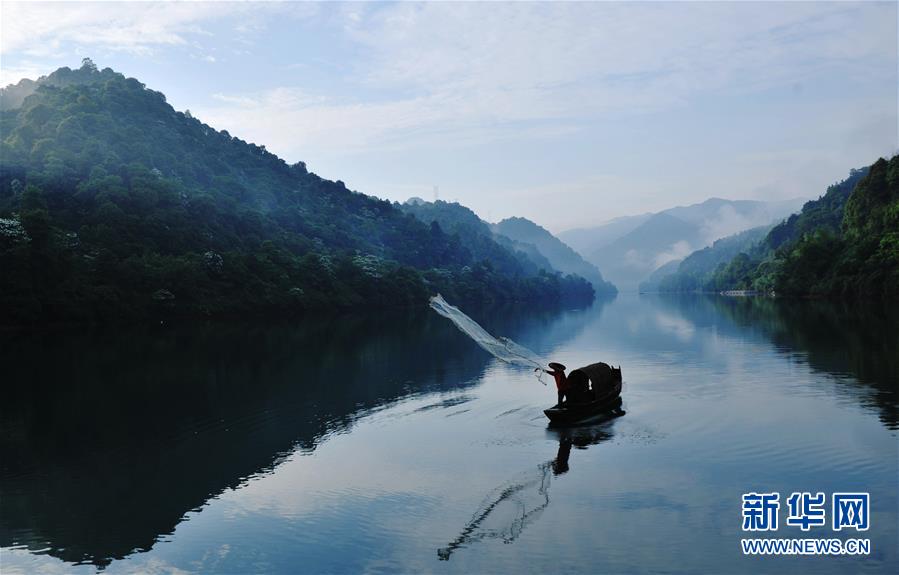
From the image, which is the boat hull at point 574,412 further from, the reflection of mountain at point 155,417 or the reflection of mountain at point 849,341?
the reflection of mountain at point 849,341

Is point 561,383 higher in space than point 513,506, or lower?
higher

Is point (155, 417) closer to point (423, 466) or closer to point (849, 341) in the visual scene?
point (423, 466)

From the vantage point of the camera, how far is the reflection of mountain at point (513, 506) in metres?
17.8

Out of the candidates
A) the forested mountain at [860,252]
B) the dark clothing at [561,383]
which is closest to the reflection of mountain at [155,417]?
the dark clothing at [561,383]

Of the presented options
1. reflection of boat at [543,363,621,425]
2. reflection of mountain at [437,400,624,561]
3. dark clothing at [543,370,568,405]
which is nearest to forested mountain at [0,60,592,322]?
dark clothing at [543,370,568,405]

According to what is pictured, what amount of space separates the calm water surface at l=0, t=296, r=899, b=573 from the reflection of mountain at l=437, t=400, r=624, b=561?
89mm

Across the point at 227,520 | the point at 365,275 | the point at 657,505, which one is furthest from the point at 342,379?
the point at 365,275

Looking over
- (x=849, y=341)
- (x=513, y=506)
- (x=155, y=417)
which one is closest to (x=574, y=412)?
(x=513, y=506)

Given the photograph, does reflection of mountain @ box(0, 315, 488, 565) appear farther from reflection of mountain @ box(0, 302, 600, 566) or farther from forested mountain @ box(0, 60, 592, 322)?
forested mountain @ box(0, 60, 592, 322)

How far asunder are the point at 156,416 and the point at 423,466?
17.1m

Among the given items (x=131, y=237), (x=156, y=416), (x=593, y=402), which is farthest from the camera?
(x=131, y=237)

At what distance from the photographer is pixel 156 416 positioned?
34062 mm

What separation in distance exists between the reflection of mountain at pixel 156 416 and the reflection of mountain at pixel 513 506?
351 inches

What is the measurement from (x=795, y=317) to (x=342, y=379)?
73.2 meters
